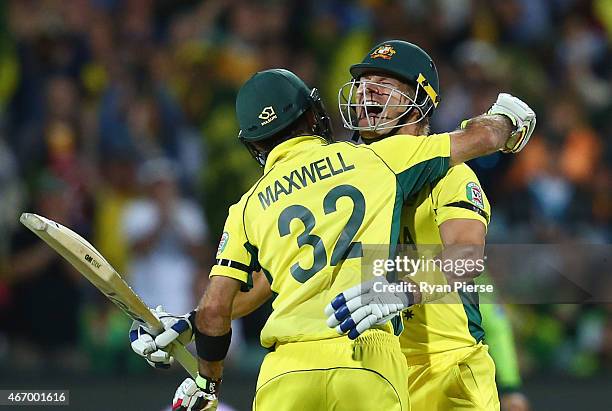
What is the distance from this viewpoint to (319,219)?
4.41 m

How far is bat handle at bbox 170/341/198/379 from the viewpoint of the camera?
5.19 meters

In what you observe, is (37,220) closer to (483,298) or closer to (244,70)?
(483,298)

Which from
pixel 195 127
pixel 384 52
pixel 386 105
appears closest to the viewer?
pixel 386 105

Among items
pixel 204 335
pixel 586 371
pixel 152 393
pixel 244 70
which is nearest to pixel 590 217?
pixel 586 371

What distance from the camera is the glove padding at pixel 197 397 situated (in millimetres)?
4816

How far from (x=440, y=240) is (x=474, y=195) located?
25 centimetres

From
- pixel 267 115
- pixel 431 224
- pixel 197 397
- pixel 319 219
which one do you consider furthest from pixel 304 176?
pixel 197 397

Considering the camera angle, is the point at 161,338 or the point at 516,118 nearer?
the point at 516,118

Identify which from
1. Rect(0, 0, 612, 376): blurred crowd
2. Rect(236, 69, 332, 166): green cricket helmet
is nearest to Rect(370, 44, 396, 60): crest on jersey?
Rect(236, 69, 332, 166): green cricket helmet

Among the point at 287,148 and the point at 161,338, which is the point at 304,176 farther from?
the point at 161,338

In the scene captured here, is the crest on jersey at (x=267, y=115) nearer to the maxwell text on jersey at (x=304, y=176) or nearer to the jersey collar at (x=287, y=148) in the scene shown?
the jersey collar at (x=287, y=148)

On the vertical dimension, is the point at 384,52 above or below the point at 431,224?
above

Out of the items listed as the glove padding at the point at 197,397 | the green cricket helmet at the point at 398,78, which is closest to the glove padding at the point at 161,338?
the glove padding at the point at 197,397

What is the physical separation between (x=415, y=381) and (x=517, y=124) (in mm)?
1224
